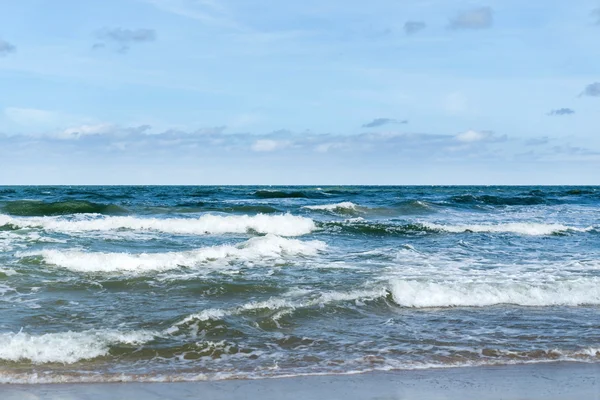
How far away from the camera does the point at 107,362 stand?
654 cm

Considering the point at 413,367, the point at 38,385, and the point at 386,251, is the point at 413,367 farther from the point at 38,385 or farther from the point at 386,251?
the point at 386,251

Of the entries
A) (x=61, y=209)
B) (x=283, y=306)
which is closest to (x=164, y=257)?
(x=283, y=306)

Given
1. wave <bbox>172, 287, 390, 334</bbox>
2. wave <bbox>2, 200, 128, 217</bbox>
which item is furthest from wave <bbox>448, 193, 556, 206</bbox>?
wave <bbox>172, 287, 390, 334</bbox>

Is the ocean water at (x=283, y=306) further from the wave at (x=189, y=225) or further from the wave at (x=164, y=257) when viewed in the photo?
the wave at (x=189, y=225)

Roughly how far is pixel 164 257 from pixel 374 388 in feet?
25.9

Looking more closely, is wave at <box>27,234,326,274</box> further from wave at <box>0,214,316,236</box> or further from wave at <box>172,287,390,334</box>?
wave at <box>0,214,316,236</box>

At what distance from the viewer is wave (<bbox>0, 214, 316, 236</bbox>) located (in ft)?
67.8

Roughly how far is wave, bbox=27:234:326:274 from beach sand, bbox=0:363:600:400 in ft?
20.9

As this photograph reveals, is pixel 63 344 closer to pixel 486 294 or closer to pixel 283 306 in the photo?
pixel 283 306

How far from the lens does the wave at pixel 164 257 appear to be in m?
12.2

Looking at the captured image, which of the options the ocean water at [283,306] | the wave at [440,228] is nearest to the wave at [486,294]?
the ocean water at [283,306]

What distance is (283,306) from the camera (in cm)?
890

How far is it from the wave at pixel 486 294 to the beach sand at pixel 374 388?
325cm

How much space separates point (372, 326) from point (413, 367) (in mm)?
A: 1726
